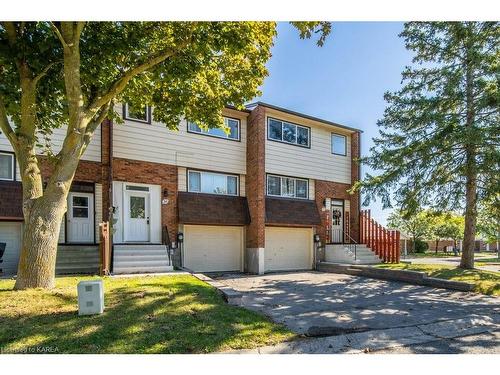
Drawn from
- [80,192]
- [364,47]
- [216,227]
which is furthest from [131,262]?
[364,47]

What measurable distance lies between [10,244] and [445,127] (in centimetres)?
1411

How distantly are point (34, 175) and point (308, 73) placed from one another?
24.4 feet

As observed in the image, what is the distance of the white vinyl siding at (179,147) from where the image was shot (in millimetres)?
12875

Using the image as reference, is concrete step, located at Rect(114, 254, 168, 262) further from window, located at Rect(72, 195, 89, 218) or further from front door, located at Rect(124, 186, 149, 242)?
window, located at Rect(72, 195, 89, 218)

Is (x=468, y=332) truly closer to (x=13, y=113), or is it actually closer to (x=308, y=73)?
(x=308, y=73)

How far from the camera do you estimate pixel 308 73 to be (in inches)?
405

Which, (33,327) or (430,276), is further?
(430,276)

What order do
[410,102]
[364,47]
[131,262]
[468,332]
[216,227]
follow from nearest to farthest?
[468,332]
[364,47]
[131,262]
[410,102]
[216,227]

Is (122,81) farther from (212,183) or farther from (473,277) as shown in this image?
(473,277)

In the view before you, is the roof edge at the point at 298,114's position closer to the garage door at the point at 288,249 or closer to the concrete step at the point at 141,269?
the garage door at the point at 288,249

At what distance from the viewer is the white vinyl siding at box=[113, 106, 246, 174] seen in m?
12.9

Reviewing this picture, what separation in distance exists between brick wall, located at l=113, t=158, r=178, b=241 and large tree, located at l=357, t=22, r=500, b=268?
23.8ft
